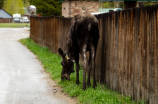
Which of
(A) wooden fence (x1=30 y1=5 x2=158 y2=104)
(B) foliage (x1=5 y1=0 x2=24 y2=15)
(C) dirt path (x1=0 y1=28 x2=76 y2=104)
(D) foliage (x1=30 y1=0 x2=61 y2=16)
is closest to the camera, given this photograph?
(A) wooden fence (x1=30 y1=5 x2=158 y2=104)

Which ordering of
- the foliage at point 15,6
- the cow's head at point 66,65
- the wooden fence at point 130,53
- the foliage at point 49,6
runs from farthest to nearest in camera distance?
the foliage at point 15,6 < the foliage at point 49,6 < the cow's head at point 66,65 < the wooden fence at point 130,53

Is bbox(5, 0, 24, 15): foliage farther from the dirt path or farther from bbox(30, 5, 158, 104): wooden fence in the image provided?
bbox(30, 5, 158, 104): wooden fence

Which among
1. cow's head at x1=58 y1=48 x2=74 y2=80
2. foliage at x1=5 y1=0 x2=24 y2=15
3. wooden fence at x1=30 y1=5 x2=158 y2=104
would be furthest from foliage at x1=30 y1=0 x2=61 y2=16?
foliage at x1=5 y1=0 x2=24 y2=15

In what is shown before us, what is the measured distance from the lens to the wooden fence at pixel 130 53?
21.3 feet

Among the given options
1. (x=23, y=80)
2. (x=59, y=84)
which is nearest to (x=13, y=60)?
(x=23, y=80)

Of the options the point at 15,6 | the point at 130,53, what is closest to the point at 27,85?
the point at 130,53

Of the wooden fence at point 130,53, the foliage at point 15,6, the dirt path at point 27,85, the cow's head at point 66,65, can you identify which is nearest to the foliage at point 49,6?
the dirt path at point 27,85

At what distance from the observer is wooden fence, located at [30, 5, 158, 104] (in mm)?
6505

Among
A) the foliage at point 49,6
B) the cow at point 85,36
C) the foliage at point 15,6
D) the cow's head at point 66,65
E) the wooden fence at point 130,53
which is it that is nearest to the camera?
the wooden fence at point 130,53

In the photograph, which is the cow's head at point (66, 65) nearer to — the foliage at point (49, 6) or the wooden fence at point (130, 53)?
the wooden fence at point (130, 53)

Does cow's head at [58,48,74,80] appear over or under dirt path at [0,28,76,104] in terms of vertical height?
over

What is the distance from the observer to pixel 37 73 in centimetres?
1236

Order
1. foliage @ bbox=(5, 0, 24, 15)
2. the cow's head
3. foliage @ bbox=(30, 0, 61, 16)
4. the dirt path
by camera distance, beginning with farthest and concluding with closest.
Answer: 1. foliage @ bbox=(5, 0, 24, 15)
2. foliage @ bbox=(30, 0, 61, 16)
3. the cow's head
4. the dirt path

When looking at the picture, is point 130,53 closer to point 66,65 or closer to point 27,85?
point 66,65
